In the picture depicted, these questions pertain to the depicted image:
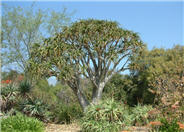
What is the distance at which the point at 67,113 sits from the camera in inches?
490

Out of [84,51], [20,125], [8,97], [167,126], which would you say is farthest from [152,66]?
[20,125]

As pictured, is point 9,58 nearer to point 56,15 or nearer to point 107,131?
point 56,15

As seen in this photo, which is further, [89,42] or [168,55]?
[168,55]

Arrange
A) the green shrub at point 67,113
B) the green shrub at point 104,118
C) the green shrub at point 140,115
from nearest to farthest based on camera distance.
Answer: the green shrub at point 104,118 < the green shrub at point 140,115 < the green shrub at point 67,113

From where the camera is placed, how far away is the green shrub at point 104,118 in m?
8.73

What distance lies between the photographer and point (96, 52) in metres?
12.2

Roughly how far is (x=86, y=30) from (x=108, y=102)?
4.04m

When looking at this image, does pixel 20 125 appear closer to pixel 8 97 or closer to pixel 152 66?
pixel 8 97

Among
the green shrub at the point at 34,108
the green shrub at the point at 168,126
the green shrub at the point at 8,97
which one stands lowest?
the green shrub at the point at 168,126

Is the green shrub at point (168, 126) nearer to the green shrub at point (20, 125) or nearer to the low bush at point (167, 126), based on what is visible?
the low bush at point (167, 126)

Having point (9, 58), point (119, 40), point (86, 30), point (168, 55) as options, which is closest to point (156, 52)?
point (168, 55)

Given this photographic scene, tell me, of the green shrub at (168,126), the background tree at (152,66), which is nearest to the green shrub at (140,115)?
the green shrub at (168,126)

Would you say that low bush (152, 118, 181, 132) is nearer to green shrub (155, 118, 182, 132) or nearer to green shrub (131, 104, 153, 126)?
green shrub (155, 118, 182, 132)

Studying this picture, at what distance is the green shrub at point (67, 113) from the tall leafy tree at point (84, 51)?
733 millimetres
